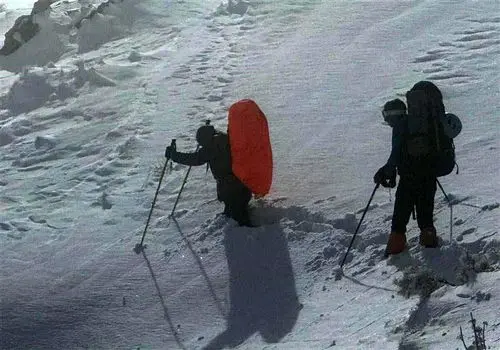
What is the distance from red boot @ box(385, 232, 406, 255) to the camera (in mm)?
8148

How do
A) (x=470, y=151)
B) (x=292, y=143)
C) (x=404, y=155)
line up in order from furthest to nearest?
(x=292, y=143) → (x=470, y=151) → (x=404, y=155)

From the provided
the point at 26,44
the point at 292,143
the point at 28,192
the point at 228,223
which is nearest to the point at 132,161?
the point at 28,192

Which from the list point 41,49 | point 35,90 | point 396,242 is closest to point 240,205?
point 396,242

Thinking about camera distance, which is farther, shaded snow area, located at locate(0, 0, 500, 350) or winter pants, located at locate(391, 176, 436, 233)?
winter pants, located at locate(391, 176, 436, 233)

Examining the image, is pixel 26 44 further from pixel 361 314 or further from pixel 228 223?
pixel 361 314

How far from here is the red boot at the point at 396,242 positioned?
8.15 m

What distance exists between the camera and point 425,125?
7926mm

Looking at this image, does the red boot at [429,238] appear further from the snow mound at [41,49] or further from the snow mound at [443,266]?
the snow mound at [41,49]

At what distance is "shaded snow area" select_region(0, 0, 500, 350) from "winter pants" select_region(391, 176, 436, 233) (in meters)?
0.28

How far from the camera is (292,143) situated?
1208 centimetres

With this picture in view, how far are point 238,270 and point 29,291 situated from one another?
228 cm

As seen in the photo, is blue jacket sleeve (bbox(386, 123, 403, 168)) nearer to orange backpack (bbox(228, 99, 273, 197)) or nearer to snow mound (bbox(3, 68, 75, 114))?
orange backpack (bbox(228, 99, 273, 197))

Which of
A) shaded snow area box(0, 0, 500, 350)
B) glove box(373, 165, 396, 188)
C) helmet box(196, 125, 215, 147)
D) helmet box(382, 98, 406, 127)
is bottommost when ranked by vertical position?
shaded snow area box(0, 0, 500, 350)

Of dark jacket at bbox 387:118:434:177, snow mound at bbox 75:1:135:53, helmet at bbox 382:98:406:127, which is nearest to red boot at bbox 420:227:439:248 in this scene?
dark jacket at bbox 387:118:434:177
